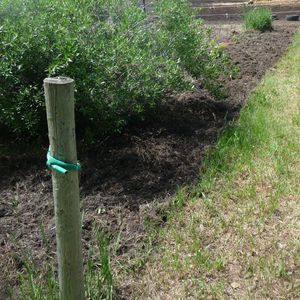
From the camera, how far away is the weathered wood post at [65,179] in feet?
7.07

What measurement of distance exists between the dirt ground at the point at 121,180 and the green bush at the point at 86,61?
0.28 metres

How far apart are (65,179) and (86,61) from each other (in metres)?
2.05

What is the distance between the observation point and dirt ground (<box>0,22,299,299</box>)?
3162 mm

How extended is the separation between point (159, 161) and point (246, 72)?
369cm

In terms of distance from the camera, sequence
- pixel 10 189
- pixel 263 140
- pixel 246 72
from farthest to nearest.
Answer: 1. pixel 246 72
2. pixel 263 140
3. pixel 10 189

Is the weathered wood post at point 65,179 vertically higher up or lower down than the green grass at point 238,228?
higher up

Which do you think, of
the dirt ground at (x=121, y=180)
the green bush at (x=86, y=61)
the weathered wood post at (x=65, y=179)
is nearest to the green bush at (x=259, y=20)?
the dirt ground at (x=121, y=180)

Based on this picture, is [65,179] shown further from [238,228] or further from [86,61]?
[86,61]

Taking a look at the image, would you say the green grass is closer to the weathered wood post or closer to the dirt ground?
→ the dirt ground

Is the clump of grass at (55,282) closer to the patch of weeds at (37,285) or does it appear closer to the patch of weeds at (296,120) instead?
the patch of weeds at (37,285)

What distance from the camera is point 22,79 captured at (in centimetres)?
420

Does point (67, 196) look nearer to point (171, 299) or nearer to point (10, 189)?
point (171, 299)

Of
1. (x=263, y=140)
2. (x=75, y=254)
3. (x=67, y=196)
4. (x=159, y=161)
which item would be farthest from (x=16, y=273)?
(x=263, y=140)

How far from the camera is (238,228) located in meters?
3.36
